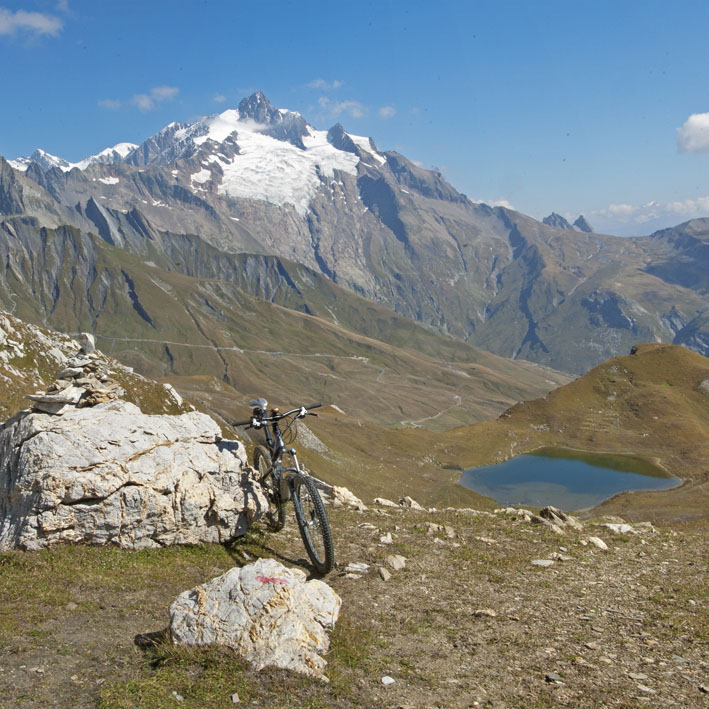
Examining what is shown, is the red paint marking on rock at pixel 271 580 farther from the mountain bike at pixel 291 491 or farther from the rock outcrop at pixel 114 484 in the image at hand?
the rock outcrop at pixel 114 484

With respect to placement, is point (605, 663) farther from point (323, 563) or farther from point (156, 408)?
point (156, 408)

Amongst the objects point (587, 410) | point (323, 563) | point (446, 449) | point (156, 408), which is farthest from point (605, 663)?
point (587, 410)

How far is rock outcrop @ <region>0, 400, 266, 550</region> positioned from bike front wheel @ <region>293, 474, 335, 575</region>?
95.5 inches

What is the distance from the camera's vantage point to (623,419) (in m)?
144

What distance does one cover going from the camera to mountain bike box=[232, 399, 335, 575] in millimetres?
14430

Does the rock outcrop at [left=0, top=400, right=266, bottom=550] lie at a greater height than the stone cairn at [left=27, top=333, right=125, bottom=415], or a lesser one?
lesser

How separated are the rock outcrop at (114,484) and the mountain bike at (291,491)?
80cm

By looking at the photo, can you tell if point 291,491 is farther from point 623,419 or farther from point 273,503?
point 623,419

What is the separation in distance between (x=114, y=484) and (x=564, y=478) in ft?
366

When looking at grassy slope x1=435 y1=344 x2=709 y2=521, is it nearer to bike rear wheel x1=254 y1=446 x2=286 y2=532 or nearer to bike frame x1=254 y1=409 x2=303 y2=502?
bike rear wheel x1=254 y1=446 x2=286 y2=532

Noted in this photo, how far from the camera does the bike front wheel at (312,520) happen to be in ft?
46.4

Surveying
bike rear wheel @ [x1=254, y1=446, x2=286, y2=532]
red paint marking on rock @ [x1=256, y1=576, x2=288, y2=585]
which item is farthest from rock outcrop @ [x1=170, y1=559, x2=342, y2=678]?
bike rear wheel @ [x1=254, y1=446, x2=286, y2=532]

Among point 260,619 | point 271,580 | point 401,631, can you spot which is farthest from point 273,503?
Answer: point 260,619

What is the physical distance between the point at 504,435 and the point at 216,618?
5720 inches
